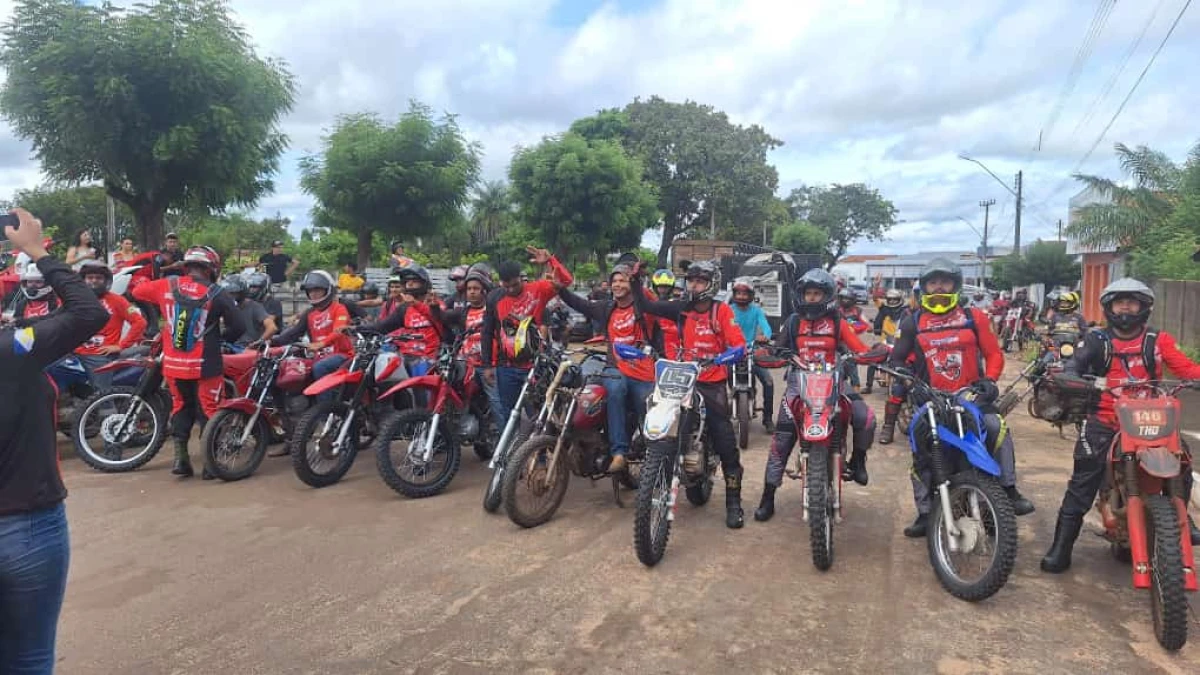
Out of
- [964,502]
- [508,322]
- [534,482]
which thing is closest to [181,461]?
[508,322]

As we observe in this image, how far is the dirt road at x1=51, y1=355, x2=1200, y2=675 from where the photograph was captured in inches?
139

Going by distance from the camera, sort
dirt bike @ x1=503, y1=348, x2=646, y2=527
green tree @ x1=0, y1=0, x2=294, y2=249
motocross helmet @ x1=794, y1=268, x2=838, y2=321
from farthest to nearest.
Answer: green tree @ x1=0, y1=0, x2=294, y2=249 < motocross helmet @ x1=794, y1=268, x2=838, y2=321 < dirt bike @ x1=503, y1=348, x2=646, y2=527

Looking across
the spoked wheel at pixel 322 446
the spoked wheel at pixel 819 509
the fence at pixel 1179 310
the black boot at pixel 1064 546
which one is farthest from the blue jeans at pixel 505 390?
the fence at pixel 1179 310

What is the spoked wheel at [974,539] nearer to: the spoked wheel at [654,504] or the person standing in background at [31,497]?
the spoked wheel at [654,504]

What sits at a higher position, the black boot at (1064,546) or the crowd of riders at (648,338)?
the crowd of riders at (648,338)

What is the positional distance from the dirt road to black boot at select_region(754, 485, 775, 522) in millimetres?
105

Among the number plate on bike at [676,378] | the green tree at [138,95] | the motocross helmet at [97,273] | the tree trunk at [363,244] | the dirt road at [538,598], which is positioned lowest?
the dirt road at [538,598]

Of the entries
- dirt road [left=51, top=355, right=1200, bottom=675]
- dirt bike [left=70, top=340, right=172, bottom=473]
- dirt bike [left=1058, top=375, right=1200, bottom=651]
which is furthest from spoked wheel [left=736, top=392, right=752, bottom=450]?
dirt bike [left=70, top=340, right=172, bottom=473]

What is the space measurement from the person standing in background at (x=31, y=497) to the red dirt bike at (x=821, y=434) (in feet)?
11.5

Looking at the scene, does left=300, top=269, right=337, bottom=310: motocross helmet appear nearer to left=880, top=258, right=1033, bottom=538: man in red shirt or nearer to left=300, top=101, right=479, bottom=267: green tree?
left=880, top=258, right=1033, bottom=538: man in red shirt

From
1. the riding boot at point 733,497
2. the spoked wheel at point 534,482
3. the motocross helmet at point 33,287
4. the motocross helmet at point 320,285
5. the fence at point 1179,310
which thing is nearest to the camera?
the spoked wheel at point 534,482

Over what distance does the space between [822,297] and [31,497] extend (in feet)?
15.8

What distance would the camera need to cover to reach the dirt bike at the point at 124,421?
262 inches

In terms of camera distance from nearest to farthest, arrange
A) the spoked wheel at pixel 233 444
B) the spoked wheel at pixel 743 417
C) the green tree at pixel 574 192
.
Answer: the spoked wheel at pixel 233 444 < the spoked wheel at pixel 743 417 < the green tree at pixel 574 192
